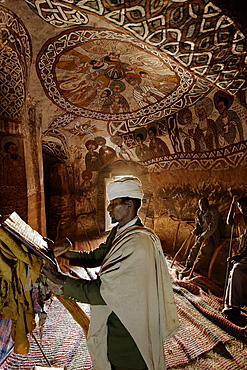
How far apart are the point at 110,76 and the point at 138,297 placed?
16.6 feet

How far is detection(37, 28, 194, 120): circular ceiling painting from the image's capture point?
4.08 meters

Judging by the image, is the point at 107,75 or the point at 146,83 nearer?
the point at 107,75

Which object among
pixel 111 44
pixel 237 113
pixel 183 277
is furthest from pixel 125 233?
pixel 237 113

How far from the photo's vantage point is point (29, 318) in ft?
5.89

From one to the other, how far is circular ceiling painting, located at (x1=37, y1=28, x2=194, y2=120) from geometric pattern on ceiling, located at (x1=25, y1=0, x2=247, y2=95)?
0.80 m

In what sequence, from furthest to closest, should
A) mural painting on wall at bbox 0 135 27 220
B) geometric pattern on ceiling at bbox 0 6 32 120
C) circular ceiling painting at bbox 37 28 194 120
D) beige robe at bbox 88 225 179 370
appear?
mural painting on wall at bbox 0 135 27 220
circular ceiling painting at bbox 37 28 194 120
geometric pattern on ceiling at bbox 0 6 32 120
beige robe at bbox 88 225 179 370

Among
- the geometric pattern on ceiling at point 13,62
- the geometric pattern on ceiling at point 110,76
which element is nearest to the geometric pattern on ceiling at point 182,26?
the geometric pattern on ceiling at point 13,62

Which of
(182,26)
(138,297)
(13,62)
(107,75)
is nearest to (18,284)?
(138,297)

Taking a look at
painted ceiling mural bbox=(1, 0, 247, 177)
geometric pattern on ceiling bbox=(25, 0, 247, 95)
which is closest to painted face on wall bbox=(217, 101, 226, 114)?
painted ceiling mural bbox=(1, 0, 247, 177)

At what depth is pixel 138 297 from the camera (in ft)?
5.25

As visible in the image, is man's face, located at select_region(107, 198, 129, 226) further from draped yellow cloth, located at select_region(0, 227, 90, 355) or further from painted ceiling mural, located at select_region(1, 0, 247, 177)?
painted ceiling mural, located at select_region(1, 0, 247, 177)

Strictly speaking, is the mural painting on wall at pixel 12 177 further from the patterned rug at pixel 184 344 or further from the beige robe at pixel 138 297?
the beige robe at pixel 138 297

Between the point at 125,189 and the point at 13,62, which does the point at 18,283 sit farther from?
the point at 13,62

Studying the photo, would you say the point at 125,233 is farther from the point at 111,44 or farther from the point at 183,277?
the point at 183,277
